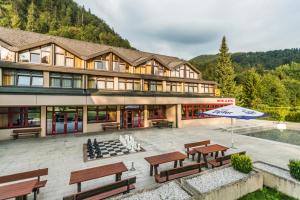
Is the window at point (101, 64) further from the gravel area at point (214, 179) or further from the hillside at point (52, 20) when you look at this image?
the hillside at point (52, 20)

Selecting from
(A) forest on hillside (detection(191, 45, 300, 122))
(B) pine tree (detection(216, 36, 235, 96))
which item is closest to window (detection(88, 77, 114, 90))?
(A) forest on hillside (detection(191, 45, 300, 122))

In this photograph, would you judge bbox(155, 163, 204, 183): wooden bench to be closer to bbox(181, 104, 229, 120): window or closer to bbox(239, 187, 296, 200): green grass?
bbox(239, 187, 296, 200): green grass

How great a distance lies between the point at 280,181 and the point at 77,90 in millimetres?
17532

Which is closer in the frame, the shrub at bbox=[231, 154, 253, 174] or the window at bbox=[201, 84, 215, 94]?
the shrub at bbox=[231, 154, 253, 174]

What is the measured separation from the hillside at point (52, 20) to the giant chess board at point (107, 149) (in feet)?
157

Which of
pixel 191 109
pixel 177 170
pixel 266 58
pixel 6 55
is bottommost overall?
pixel 177 170

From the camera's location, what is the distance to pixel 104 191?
4.95 m

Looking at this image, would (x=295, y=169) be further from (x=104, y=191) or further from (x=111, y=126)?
(x=111, y=126)

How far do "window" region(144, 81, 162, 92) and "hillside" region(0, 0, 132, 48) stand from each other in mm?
37912

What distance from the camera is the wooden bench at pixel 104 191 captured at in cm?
441

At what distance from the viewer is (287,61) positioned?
9238 centimetres

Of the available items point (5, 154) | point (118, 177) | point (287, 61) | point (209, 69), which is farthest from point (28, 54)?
point (287, 61)

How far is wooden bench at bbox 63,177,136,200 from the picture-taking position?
4410 millimetres

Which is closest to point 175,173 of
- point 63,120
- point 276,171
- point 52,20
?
point 276,171
